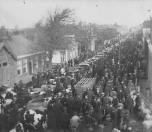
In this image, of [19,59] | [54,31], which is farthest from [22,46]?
[54,31]

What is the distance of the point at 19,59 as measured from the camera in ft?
63.1

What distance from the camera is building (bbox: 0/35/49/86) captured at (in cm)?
1664

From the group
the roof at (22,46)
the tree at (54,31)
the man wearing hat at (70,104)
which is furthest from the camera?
the tree at (54,31)

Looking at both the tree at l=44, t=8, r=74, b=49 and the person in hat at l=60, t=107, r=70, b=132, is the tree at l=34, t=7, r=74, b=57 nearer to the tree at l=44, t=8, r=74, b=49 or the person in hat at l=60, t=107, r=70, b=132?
the tree at l=44, t=8, r=74, b=49

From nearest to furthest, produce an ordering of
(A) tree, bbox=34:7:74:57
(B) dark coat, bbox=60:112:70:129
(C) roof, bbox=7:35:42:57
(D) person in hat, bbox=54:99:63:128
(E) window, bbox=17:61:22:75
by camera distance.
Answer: (B) dark coat, bbox=60:112:70:129 < (D) person in hat, bbox=54:99:63:128 < (E) window, bbox=17:61:22:75 < (C) roof, bbox=7:35:42:57 < (A) tree, bbox=34:7:74:57

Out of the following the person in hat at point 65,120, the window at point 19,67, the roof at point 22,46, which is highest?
the roof at point 22,46

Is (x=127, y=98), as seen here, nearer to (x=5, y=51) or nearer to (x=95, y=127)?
A: (x=95, y=127)

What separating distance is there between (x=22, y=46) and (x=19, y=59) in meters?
2.12

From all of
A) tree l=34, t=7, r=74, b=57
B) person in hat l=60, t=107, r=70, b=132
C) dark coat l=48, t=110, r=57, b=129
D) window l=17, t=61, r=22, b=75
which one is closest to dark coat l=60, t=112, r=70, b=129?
person in hat l=60, t=107, r=70, b=132

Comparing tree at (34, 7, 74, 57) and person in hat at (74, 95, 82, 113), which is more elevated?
tree at (34, 7, 74, 57)

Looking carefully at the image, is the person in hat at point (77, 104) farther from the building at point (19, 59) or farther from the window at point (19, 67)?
the window at point (19, 67)

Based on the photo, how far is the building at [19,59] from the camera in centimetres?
1664

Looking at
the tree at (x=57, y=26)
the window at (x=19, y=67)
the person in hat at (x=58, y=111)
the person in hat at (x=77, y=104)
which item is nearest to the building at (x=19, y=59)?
the window at (x=19, y=67)

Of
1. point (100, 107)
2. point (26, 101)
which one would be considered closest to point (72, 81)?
point (26, 101)
